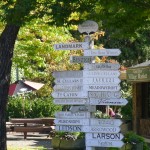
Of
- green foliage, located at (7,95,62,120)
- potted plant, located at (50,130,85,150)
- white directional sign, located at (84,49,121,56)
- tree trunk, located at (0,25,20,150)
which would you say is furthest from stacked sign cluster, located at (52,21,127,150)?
green foliage, located at (7,95,62,120)

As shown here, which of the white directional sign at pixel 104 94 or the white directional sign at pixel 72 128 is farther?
the white directional sign at pixel 72 128

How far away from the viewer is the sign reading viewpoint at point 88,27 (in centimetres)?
995

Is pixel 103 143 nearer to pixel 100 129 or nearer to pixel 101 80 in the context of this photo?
pixel 100 129

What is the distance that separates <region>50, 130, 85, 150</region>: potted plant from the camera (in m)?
15.2

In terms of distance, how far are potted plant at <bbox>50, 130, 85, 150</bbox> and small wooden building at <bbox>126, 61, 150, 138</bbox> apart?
18.9ft

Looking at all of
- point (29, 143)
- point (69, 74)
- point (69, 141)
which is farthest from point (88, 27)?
point (29, 143)

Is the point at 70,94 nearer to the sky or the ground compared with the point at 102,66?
nearer to the ground

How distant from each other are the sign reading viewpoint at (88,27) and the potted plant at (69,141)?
590 cm

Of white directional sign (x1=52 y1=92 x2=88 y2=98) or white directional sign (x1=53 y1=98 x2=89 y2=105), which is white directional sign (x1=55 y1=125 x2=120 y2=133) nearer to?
white directional sign (x1=53 y1=98 x2=89 y2=105)

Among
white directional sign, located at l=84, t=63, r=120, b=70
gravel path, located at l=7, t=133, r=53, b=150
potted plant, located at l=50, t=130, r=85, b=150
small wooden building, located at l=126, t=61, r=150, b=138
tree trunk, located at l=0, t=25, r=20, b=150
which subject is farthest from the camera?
small wooden building, located at l=126, t=61, r=150, b=138

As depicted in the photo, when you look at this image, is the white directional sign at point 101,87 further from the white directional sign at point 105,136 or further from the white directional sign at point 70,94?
the white directional sign at point 105,136

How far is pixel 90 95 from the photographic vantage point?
9.66 metres

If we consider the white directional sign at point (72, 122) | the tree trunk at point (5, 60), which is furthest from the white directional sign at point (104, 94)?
the tree trunk at point (5, 60)

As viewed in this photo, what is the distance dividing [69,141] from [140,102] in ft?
24.1
